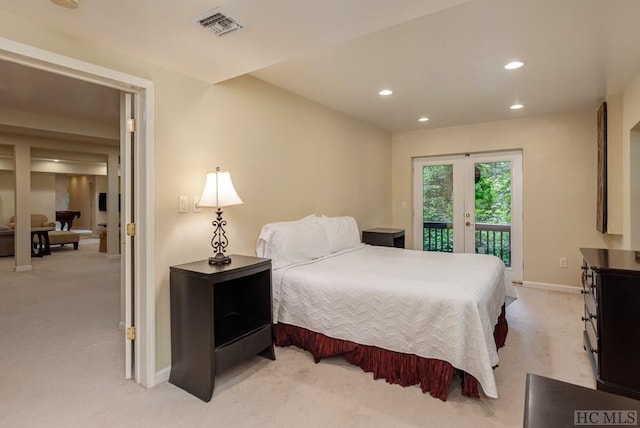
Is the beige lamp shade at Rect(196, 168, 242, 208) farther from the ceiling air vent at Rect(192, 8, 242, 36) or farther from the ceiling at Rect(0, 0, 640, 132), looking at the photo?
A: the ceiling air vent at Rect(192, 8, 242, 36)

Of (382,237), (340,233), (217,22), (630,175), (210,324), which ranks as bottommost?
(210,324)

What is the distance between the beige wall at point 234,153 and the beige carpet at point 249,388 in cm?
46

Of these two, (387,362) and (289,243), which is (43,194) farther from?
(387,362)

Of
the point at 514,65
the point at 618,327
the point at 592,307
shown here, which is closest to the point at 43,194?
the point at 514,65

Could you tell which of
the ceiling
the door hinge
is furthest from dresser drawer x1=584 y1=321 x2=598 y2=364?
the door hinge

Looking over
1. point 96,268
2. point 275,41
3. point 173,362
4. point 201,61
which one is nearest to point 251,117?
point 201,61

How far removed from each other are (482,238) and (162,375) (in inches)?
189

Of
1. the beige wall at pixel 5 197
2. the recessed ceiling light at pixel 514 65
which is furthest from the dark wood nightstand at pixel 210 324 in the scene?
the beige wall at pixel 5 197

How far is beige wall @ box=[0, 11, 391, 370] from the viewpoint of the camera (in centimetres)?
235

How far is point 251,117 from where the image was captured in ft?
10.4

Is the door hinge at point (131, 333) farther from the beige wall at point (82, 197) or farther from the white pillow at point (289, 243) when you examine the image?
the beige wall at point (82, 197)

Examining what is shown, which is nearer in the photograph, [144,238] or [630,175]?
[144,238]

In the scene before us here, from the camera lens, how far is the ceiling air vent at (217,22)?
5.69 ft

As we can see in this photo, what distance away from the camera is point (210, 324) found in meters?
2.12
